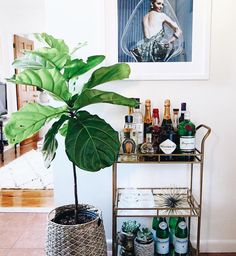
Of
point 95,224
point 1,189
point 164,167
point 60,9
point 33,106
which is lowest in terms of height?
point 1,189

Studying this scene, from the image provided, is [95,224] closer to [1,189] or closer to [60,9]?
[60,9]

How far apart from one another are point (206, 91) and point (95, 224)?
3.56ft

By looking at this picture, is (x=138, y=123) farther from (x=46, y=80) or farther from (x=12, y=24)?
(x=12, y=24)

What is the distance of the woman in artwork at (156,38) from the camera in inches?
70.4

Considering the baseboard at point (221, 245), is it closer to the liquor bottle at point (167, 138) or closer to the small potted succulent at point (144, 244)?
the small potted succulent at point (144, 244)

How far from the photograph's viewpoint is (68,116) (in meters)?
1.42

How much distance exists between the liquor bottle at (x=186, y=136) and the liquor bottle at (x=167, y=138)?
0.13ft

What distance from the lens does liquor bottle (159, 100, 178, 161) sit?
1.68m

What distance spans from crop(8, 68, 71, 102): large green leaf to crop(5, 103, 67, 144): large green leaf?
0.32 feet

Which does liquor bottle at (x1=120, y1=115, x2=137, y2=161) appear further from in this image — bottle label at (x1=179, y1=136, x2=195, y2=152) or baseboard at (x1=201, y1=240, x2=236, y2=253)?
baseboard at (x1=201, y1=240, x2=236, y2=253)

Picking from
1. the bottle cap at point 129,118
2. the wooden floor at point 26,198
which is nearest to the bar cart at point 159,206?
the bottle cap at point 129,118

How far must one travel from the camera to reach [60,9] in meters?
1.82

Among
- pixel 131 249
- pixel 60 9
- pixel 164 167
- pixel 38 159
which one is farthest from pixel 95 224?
pixel 38 159

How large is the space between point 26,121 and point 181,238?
4.03 feet
